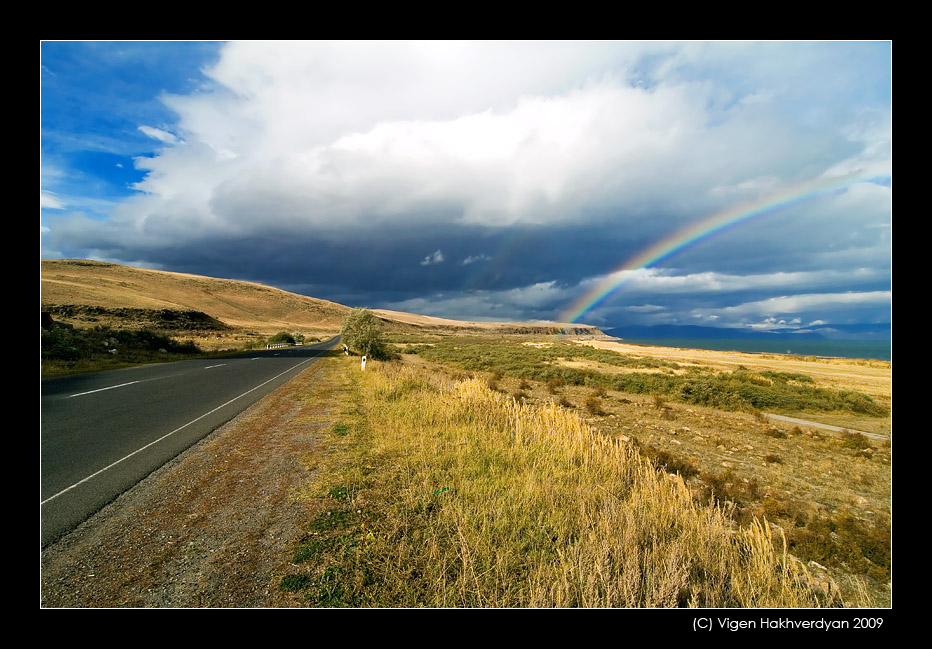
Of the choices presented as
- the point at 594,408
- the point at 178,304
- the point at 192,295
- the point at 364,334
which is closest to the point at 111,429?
the point at 594,408

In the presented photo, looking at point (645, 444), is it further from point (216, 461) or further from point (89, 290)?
point (89, 290)

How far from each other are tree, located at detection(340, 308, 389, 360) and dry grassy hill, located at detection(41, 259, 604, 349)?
21831 mm

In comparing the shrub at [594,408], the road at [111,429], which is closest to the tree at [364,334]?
the road at [111,429]

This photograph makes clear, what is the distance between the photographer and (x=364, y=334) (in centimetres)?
3906

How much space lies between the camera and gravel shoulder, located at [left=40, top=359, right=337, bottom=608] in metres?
3.38

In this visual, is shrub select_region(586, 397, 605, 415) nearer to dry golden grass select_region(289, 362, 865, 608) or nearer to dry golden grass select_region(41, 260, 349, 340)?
dry golden grass select_region(289, 362, 865, 608)

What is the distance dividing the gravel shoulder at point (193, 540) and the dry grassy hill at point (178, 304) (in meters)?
51.8

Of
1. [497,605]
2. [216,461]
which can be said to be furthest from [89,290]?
[497,605]

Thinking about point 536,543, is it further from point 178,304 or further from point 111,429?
point 178,304

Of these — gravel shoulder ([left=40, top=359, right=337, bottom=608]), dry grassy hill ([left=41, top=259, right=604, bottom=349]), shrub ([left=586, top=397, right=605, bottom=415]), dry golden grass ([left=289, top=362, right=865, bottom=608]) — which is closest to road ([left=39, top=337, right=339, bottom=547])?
gravel shoulder ([left=40, top=359, right=337, bottom=608])

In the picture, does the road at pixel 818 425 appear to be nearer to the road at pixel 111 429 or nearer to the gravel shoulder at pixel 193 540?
the gravel shoulder at pixel 193 540

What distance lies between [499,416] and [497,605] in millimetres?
7245

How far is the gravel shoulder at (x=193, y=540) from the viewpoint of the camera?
3.38m

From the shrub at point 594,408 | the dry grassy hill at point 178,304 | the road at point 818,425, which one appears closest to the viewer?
the road at point 818,425
